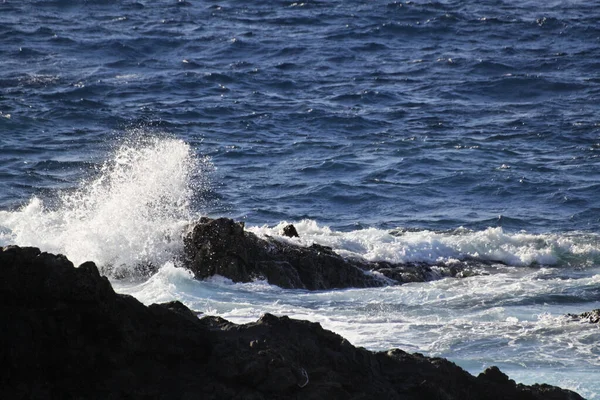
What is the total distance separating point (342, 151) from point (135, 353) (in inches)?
534

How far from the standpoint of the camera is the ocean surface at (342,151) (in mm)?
10125

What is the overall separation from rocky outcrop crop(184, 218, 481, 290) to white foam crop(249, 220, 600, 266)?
78 cm

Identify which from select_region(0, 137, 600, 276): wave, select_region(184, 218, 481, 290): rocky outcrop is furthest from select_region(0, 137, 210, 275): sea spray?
select_region(184, 218, 481, 290): rocky outcrop

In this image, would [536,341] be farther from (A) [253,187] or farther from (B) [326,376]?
(A) [253,187]

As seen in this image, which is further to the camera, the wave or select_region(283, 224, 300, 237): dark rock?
select_region(283, 224, 300, 237): dark rock

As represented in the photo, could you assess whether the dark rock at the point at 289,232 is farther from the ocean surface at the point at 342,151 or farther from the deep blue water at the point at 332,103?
the deep blue water at the point at 332,103

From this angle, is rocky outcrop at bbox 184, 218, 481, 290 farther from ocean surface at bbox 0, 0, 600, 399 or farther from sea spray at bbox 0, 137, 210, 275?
sea spray at bbox 0, 137, 210, 275

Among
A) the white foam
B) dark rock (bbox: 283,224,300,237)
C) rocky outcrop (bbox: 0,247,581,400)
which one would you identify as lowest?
the white foam

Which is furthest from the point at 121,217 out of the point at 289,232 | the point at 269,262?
the point at 269,262

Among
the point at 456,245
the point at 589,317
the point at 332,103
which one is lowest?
the point at 456,245

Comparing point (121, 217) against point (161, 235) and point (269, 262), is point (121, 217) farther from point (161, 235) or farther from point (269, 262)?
point (269, 262)

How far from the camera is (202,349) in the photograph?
5.26 metres

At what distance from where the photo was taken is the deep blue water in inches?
632

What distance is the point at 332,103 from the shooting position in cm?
2091
